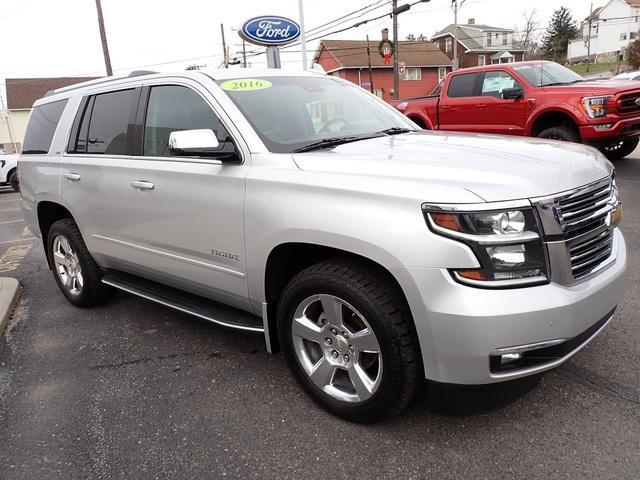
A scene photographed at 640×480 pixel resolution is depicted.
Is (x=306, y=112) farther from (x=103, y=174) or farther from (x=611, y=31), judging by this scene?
(x=611, y=31)

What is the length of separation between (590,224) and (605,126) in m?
6.36

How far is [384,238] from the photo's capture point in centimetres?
218

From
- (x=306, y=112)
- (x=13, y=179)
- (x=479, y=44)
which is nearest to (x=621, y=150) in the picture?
(x=306, y=112)

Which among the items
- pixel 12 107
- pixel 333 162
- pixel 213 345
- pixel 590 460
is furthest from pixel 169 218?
pixel 12 107

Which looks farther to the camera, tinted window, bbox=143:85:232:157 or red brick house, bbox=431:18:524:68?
red brick house, bbox=431:18:524:68

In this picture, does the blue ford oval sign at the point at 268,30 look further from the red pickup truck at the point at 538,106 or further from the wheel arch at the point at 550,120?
the wheel arch at the point at 550,120

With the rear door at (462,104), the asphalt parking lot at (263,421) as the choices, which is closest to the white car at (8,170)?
the rear door at (462,104)

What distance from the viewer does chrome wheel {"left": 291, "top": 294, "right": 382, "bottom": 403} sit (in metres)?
2.46

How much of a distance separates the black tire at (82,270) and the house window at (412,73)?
147 feet

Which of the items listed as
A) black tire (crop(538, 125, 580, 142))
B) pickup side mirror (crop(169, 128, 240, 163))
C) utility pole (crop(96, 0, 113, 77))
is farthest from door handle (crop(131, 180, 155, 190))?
utility pole (crop(96, 0, 113, 77))

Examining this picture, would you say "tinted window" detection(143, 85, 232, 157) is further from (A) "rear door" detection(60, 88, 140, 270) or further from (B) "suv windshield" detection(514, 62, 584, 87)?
(B) "suv windshield" detection(514, 62, 584, 87)

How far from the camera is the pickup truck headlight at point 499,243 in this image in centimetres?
204

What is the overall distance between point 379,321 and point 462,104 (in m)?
8.25

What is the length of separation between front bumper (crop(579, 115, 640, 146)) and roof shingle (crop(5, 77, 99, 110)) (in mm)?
43011
